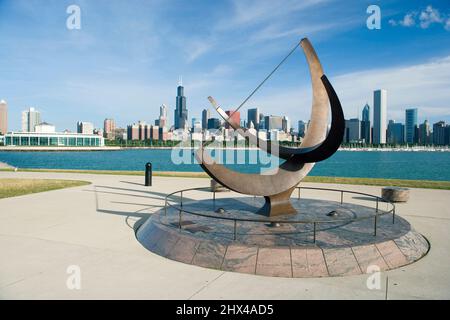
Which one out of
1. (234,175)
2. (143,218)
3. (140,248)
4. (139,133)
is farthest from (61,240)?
(139,133)

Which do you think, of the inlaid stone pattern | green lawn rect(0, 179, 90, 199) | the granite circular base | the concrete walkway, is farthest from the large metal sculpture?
green lawn rect(0, 179, 90, 199)

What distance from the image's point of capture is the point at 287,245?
214 inches

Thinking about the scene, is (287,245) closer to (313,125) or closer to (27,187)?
(313,125)

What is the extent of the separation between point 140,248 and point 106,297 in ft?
6.72

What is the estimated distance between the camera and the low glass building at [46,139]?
4154 inches

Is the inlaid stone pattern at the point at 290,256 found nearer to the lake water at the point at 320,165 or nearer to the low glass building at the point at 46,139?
the lake water at the point at 320,165

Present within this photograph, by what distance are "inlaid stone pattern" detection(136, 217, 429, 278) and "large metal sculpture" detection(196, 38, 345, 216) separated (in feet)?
4.50

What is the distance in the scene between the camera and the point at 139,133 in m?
153

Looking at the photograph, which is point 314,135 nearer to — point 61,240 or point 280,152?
point 280,152

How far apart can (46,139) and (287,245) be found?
115617mm

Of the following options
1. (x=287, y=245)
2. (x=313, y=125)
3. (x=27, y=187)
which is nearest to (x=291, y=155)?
(x=313, y=125)

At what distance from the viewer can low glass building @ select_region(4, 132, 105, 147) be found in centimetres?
10550

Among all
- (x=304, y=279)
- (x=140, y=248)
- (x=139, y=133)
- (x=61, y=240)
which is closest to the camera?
(x=304, y=279)

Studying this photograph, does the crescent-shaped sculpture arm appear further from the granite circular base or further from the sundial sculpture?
the granite circular base
